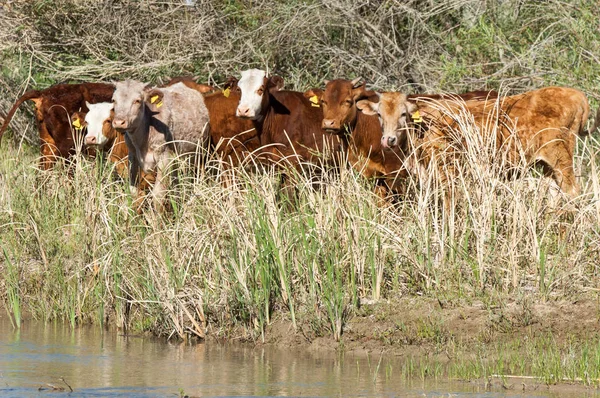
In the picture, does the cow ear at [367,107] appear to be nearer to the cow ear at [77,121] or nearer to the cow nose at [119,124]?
the cow nose at [119,124]

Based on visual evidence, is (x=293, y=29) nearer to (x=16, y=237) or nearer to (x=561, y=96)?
(x=561, y=96)

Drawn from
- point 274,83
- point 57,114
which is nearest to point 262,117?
point 274,83

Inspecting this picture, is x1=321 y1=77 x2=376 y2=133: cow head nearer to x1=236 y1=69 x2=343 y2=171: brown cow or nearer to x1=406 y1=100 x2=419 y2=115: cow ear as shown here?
x1=236 y1=69 x2=343 y2=171: brown cow

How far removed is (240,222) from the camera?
821 cm

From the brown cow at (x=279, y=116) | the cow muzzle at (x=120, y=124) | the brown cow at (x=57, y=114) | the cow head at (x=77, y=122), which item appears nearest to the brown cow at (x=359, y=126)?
the brown cow at (x=279, y=116)

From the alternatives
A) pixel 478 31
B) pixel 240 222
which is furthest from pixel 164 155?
pixel 478 31

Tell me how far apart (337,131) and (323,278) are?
11.5 ft

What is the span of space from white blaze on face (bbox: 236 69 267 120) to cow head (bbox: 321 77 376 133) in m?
0.89

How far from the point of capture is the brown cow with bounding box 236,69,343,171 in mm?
11820

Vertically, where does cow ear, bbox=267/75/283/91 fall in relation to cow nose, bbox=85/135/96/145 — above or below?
above

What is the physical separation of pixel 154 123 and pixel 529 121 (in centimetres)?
377

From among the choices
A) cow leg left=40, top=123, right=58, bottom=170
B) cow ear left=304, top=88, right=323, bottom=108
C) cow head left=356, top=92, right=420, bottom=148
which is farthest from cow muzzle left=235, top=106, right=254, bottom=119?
cow leg left=40, top=123, right=58, bottom=170

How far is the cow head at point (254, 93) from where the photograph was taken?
38.9 feet

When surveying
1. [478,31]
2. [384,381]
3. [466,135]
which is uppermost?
[478,31]
